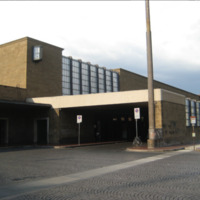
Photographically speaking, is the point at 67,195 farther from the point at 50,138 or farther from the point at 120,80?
the point at 120,80

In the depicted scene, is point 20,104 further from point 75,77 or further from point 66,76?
point 75,77

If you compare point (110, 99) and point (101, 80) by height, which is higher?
point (101, 80)

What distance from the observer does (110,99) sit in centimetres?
2661

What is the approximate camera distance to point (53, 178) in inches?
382

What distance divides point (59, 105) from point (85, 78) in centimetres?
1861

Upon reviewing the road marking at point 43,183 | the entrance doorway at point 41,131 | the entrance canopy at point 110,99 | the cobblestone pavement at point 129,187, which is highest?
the entrance canopy at point 110,99

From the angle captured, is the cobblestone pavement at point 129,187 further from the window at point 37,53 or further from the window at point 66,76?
the window at point 66,76

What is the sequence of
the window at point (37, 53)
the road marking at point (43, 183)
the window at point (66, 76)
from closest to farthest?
the road marking at point (43, 183), the window at point (37, 53), the window at point (66, 76)

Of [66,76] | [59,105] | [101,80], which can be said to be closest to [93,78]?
[101,80]

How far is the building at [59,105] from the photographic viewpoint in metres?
26.1

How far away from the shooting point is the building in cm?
2608

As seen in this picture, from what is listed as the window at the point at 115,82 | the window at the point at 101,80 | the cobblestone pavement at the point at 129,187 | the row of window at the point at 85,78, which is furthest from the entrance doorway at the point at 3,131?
the window at the point at 115,82

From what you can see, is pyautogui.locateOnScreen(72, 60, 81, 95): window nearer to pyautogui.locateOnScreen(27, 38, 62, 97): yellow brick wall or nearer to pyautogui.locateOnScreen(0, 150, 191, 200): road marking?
pyautogui.locateOnScreen(27, 38, 62, 97): yellow brick wall

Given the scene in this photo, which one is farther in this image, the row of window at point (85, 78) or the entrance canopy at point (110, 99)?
the row of window at point (85, 78)
